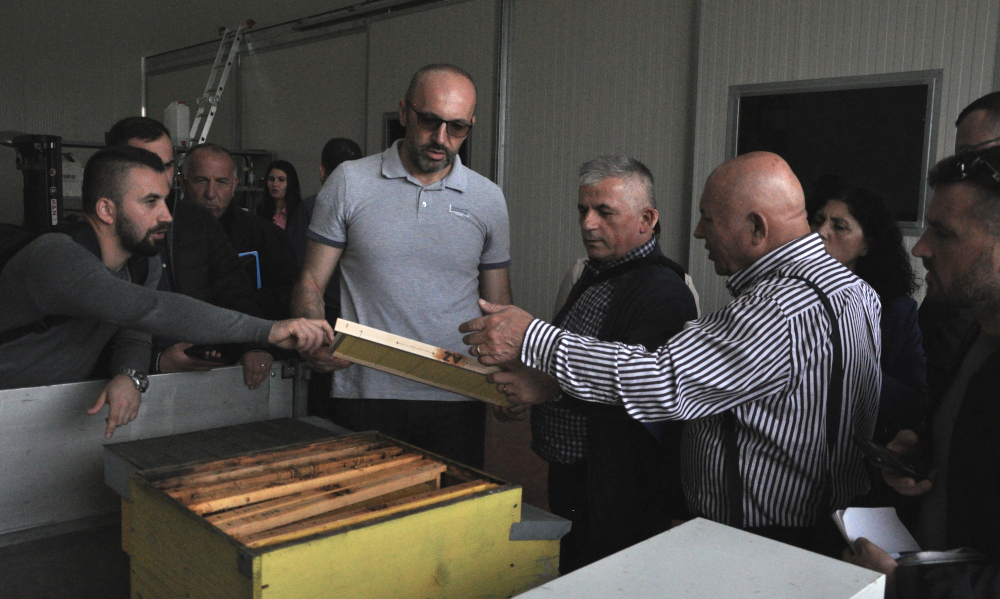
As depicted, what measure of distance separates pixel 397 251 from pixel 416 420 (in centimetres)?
49

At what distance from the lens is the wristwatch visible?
172cm

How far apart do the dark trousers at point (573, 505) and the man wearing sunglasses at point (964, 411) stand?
2.74 feet

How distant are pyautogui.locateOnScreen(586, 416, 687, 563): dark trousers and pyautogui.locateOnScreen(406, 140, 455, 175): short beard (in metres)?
0.85

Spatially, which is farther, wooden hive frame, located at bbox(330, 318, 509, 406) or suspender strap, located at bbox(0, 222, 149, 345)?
suspender strap, located at bbox(0, 222, 149, 345)

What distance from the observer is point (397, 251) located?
86.8 inches

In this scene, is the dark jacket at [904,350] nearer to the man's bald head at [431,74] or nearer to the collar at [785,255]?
the collar at [785,255]

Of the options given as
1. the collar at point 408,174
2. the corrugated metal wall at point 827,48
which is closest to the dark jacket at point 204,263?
the collar at point 408,174

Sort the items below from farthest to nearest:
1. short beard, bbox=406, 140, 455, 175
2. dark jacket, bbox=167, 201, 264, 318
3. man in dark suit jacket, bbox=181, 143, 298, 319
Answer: man in dark suit jacket, bbox=181, 143, 298, 319 → dark jacket, bbox=167, 201, 264, 318 → short beard, bbox=406, 140, 455, 175

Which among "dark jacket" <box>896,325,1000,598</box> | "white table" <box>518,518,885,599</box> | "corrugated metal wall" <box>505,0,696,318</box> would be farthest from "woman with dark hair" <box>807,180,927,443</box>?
"corrugated metal wall" <box>505,0,696,318</box>

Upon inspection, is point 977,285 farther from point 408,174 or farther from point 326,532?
point 408,174

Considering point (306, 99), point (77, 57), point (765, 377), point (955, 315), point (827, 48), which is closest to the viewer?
point (765, 377)

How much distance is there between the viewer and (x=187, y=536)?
1.11 metres

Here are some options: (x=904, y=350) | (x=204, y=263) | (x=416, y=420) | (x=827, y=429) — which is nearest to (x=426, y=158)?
(x=416, y=420)

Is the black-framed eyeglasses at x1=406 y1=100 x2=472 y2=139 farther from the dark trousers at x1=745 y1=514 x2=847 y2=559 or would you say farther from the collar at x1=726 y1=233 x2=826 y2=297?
the dark trousers at x1=745 y1=514 x2=847 y2=559
